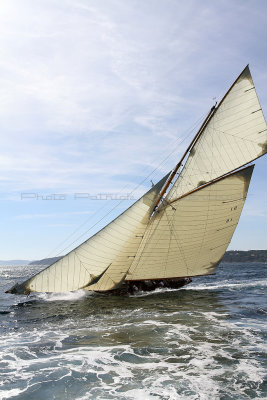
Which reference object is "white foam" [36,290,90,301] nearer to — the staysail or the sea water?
the staysail

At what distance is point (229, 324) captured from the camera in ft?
57.3

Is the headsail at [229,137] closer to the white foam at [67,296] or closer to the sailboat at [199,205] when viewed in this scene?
the sailboat at [199,205]

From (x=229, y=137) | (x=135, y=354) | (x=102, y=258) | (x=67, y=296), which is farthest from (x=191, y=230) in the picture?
(x=135, y=354)

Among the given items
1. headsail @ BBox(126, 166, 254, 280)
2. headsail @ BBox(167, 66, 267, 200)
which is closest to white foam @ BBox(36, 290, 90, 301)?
headsail @ BBox(126, 166, 254, 280)

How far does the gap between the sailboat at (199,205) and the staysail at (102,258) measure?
0.12 metres

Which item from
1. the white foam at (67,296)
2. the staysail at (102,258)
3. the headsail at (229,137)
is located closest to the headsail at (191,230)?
the headsail at (229,137)

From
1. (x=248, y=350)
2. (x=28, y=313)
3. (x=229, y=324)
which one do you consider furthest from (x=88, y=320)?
(x=248, y=350)

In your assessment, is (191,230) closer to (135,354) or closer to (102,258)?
(102,258)

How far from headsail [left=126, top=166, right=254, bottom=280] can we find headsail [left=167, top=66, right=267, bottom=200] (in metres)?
1.32

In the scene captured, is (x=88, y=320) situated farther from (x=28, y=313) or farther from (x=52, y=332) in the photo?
(x=28, y=313)

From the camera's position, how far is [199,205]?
3052cm

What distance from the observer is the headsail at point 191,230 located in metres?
29.3

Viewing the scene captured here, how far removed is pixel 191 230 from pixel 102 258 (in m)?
9.67

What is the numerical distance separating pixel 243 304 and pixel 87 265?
12469mm
